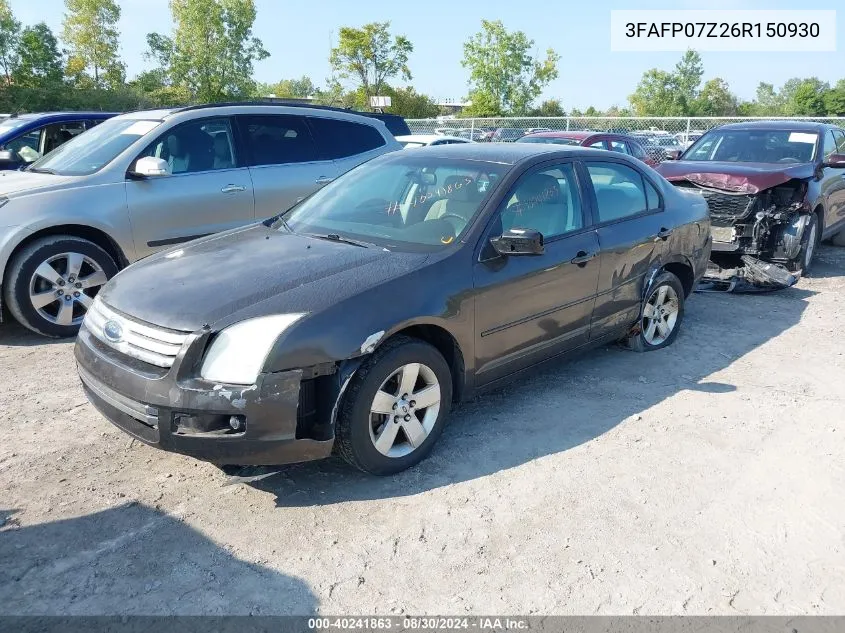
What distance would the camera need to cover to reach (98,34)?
46469 millimetres

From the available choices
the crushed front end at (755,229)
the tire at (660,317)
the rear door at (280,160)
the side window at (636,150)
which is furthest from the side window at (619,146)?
the tire at (660,317)

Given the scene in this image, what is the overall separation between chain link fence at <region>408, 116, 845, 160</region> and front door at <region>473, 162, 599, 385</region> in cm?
1465

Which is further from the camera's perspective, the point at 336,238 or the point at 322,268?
the point at 336,238

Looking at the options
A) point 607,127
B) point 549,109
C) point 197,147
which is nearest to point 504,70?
point 549,109

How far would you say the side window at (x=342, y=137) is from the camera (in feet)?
24.2

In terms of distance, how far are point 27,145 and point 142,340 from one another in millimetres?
6961

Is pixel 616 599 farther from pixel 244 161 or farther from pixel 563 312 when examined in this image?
pixel 244 161

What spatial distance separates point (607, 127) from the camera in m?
24.4

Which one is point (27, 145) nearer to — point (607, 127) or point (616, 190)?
point (616, 190)

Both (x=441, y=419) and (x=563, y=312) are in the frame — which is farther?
(x=563, y=312)

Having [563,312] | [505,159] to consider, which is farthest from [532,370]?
[505,159]

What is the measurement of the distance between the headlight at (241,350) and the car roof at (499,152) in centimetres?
196

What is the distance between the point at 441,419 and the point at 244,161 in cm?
412

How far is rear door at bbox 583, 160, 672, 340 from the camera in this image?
4.68 meters
